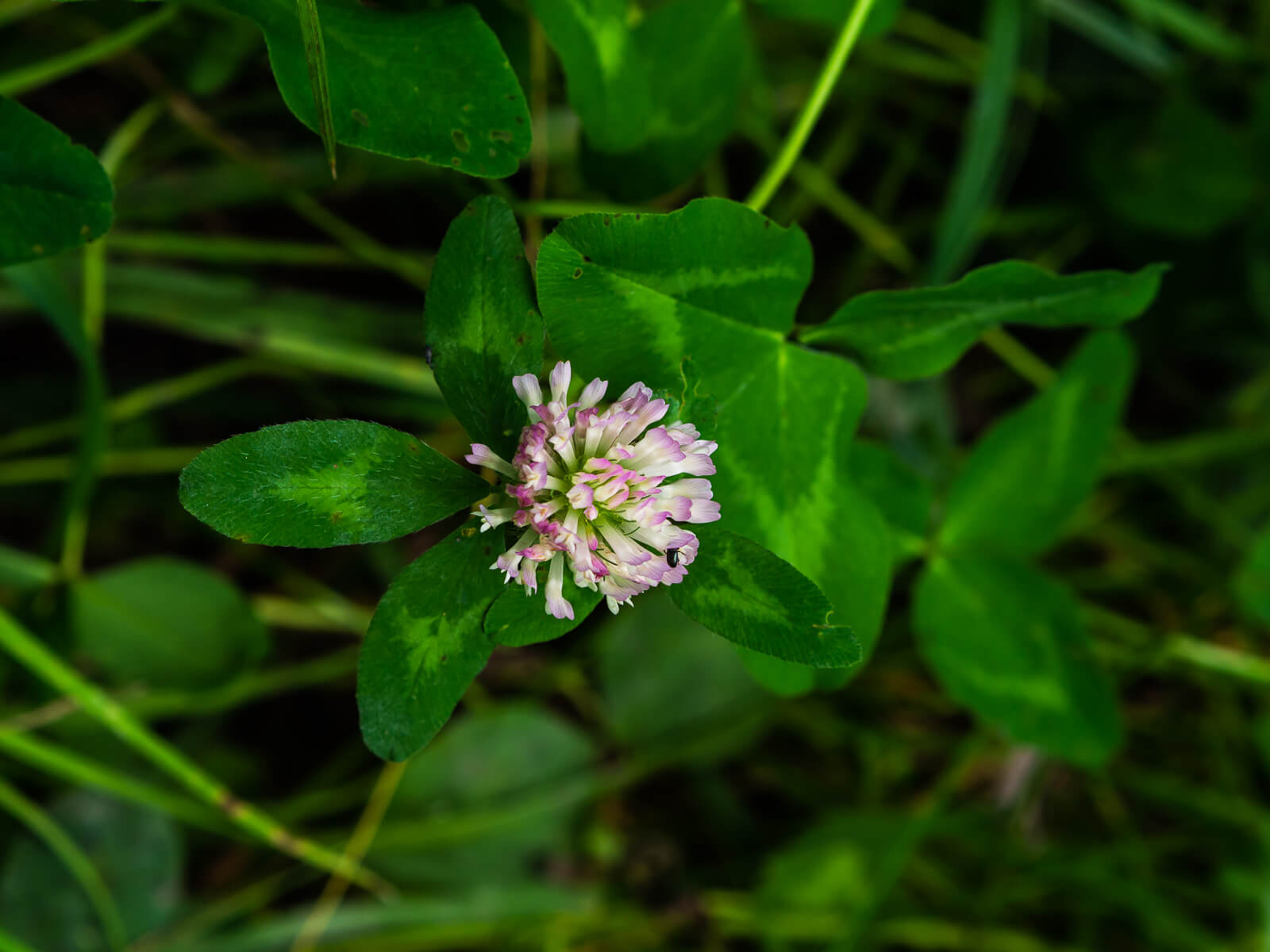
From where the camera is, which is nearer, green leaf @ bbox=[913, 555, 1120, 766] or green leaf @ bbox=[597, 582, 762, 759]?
green leaf @ bbox=[913, 555, 1120, 766]

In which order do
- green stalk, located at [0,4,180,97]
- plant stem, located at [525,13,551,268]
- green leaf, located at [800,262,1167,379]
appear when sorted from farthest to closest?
1. plant stem, located at [525,13,551,268]
2. green stalk, located at [0,4,180,97]
3. green leaf, located at [800,262,1167,379]

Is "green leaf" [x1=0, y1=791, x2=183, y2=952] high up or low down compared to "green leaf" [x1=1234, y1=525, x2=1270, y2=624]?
down

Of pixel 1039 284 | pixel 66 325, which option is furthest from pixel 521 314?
pixel 66 325

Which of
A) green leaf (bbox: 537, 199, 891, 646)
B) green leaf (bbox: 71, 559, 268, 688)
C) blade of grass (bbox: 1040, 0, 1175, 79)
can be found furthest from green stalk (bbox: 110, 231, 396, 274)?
blade of grass (bbox: 1040, 0, 1175, 79)

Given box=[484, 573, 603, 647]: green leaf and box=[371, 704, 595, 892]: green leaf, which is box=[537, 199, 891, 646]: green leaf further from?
box=[371, 704, 595, 892]: green leaf

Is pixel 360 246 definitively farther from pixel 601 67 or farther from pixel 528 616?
pixel 528 616

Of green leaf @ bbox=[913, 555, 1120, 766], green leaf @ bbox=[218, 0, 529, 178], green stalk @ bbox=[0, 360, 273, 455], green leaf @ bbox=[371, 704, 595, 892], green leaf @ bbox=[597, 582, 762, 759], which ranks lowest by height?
green leaf @ bbox=[371, 704, 595, 892]

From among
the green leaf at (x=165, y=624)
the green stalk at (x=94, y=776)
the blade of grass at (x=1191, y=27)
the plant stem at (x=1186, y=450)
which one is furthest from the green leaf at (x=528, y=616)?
the blade of grass at (x=1191, y=27)

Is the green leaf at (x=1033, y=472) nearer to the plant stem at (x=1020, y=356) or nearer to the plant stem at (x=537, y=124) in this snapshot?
Result: the plant stem at (x=1020, y=356)

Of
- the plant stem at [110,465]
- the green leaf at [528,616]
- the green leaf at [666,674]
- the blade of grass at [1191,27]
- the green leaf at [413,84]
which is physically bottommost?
the green leaf at [666,674]
